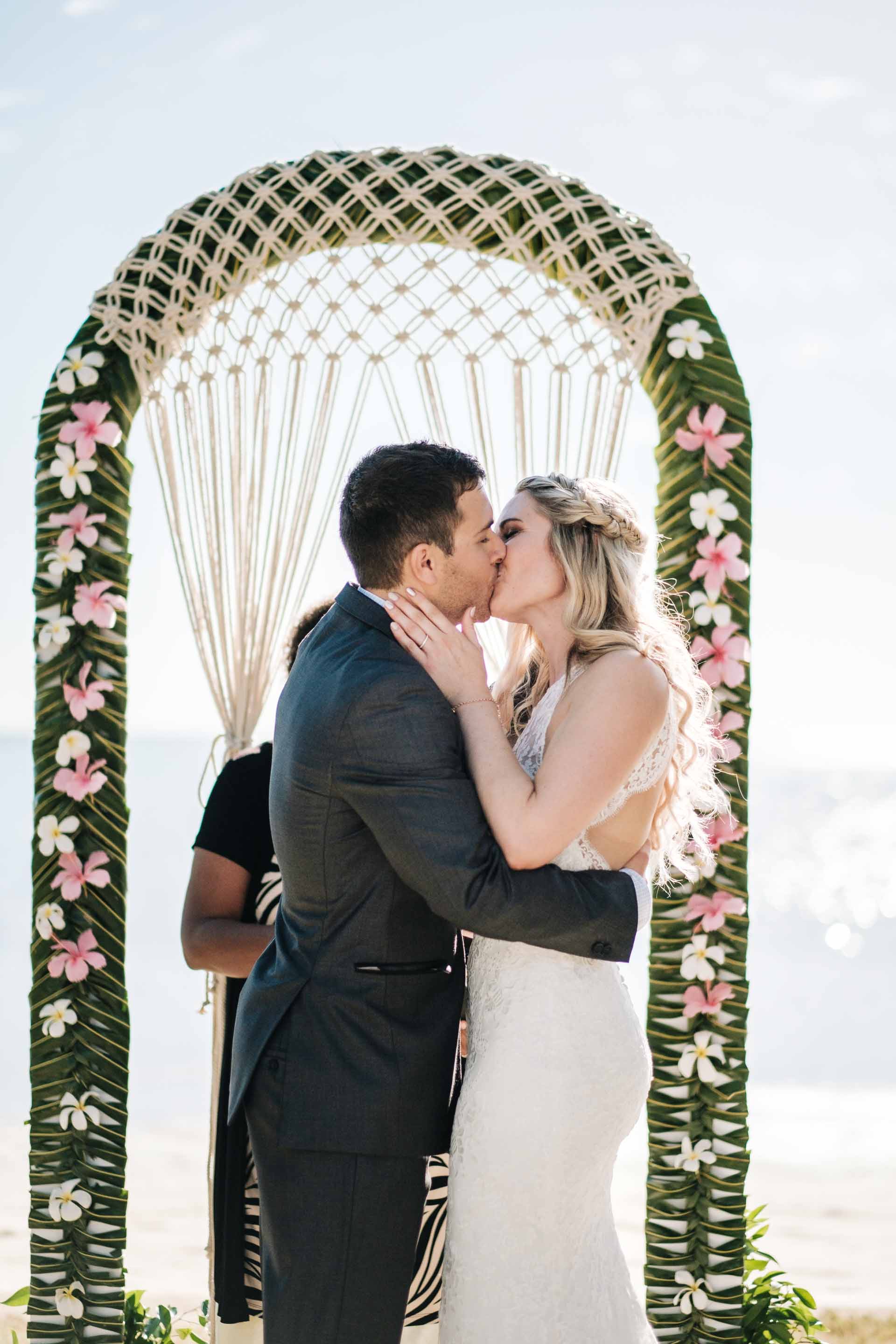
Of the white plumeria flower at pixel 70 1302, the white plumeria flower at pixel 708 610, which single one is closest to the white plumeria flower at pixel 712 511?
the white plumeria flower at pixel 708 610

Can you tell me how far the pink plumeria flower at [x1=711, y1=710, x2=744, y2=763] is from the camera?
126 inches

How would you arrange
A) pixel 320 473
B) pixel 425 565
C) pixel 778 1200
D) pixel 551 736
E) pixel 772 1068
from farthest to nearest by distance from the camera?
pixel 772 1068 < pixel 778 1200 < pixel 320 473 < pixel 551 736 < pixel 425 565

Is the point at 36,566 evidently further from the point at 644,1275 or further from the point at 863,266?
the point at 863,266

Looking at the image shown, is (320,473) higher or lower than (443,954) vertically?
higher

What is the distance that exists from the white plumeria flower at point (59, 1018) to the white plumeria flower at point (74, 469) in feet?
4.33

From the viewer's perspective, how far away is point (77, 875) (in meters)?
3.26

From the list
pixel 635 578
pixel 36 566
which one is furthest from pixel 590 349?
pixel 36 566

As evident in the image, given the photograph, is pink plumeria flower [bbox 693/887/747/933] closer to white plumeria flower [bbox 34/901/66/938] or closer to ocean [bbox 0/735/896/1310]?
ocean [bbox 0/735/896/1310]

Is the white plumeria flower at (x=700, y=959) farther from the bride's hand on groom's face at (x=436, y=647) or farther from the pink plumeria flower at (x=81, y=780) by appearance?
the pink plumeria flower at (x=81, y=780)

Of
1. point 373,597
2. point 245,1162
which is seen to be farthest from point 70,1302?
point 373,597

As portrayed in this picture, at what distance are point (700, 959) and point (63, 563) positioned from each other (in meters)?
1.94

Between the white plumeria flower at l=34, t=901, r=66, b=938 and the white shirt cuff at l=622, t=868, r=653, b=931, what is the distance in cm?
164

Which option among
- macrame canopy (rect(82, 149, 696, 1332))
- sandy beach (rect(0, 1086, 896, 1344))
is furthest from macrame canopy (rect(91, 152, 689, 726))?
sandy beach (rect(0, 1086, 896, 1344))

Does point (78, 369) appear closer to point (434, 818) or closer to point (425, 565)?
point (425, 565)
